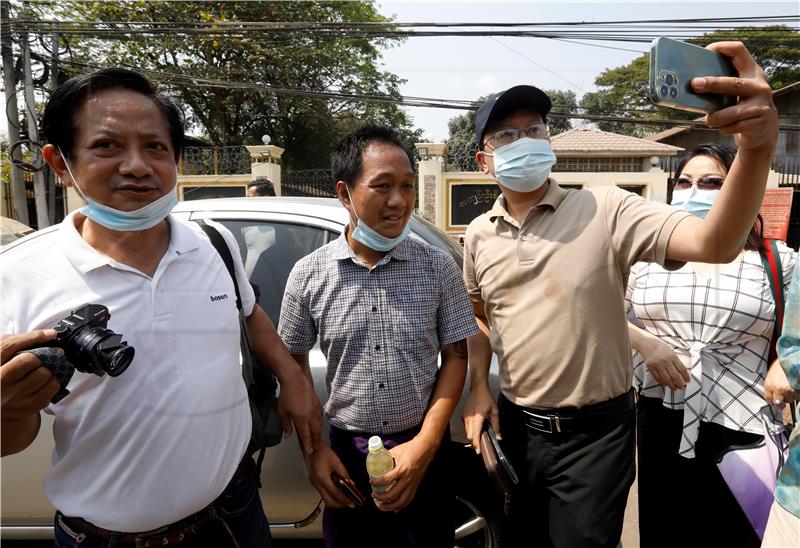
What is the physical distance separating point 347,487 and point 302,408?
0.30m

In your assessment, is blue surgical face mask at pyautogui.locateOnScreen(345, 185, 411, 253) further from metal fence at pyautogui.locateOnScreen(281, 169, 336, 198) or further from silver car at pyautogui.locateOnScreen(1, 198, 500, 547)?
metal fence at pyautogui.locateOnScreen(281, 169, 336, 198)

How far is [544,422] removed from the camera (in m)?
1.62

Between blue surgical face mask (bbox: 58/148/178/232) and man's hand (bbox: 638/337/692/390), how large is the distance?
5.63 ft

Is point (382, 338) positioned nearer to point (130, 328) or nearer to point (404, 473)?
point (404, 473)

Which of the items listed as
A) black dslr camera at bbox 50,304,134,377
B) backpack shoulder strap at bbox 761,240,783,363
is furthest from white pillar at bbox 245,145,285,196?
black dslr camera at bbox 50,304,134,377

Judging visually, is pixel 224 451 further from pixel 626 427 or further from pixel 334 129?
pixel 334 129

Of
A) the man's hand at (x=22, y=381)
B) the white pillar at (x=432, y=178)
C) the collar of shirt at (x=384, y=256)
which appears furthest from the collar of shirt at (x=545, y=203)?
the white pillar at (x=432, y=178)

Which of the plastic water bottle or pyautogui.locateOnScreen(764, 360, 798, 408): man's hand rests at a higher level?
pyautogui.locateOnScreen(764, 360, 798, 408): man's hand

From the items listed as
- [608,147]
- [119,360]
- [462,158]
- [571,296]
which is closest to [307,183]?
[462,158]

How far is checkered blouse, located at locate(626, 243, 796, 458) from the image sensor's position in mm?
1774

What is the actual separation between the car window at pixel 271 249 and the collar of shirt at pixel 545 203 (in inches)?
33.8

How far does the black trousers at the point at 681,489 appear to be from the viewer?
1904 mm

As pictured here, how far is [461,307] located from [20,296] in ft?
4.04

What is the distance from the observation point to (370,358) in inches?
62.9
